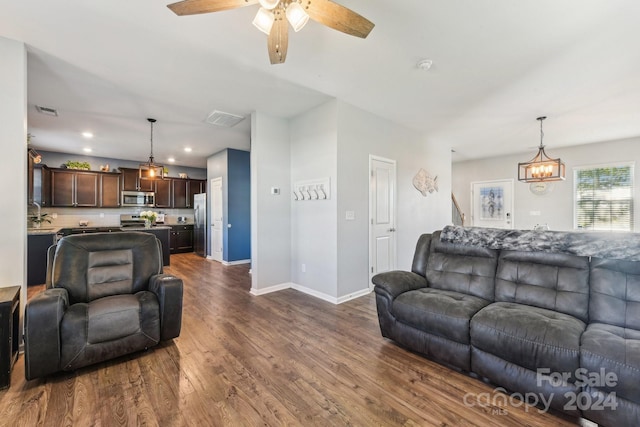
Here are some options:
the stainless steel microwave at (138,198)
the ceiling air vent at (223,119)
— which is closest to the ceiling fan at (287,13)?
the ceiling air vent at (223,119)

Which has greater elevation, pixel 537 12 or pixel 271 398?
pixel 537 12

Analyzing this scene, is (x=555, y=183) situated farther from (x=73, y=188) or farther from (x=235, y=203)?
Answer: (x=73, y=188)

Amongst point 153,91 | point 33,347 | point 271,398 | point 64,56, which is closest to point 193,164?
point 153,91

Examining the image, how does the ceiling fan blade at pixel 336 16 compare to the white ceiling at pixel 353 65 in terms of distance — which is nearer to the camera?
the ceiling fan blade at pixel 336 16

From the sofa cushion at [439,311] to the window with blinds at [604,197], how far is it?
618 cm

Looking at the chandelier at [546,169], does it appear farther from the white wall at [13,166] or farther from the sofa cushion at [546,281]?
the white wall at [13,166]

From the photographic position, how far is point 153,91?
3.58 metres

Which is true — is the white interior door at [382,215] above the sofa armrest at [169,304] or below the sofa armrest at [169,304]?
above

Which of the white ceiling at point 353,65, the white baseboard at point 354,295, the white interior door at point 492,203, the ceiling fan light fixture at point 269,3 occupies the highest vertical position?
the white ceiling at point 353,65

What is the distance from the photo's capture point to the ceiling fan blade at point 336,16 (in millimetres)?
1639

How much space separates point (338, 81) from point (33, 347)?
3.65 metres

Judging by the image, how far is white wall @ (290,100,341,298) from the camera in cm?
385

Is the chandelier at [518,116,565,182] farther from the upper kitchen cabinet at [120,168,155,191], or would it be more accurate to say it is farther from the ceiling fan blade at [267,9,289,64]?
the upper kitchen cabinet at [120,168,155,191]

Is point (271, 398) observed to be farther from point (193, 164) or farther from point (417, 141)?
point (193, 164)
